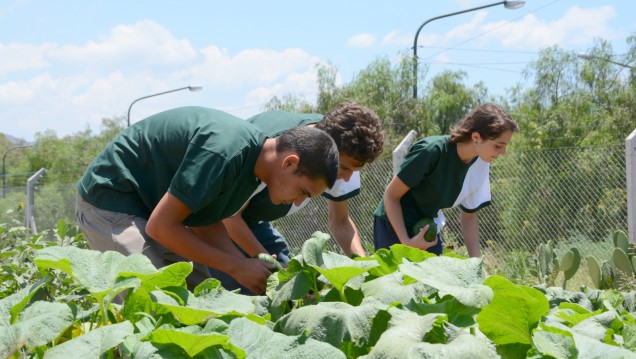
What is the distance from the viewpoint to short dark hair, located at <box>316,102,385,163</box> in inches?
129

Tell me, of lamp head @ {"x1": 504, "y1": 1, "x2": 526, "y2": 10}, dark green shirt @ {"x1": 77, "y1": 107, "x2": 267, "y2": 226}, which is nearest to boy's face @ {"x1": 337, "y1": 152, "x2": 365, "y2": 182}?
dark green shirt @ {"x1": 77, "y1": 107, "x2": 267, "y2": 226}

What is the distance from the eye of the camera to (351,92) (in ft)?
61.1

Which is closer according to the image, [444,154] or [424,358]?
[424,358]

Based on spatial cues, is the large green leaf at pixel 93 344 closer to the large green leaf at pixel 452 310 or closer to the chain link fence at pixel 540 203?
the large green leaf at pixel 452 310

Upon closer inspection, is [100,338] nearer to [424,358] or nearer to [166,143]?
[424,358]

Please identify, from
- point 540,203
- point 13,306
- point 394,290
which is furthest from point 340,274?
point 540,203

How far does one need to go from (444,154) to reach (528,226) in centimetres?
491

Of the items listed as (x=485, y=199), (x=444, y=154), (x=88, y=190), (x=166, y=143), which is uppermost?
(x=166, y=143)

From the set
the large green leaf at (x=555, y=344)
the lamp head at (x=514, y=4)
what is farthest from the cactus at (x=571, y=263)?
the lamp head at (x=514, y=4)

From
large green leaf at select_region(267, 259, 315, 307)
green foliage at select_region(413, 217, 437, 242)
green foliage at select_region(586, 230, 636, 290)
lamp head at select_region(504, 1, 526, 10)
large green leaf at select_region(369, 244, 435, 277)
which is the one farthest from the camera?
lamp head at select_region(504, 1, 526, 10)

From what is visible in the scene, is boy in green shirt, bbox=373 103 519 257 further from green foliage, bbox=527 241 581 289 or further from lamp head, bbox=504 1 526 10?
lamp head, bbox=504 1 526 10

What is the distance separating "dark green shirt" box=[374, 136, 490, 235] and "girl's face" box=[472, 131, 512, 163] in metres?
0.13

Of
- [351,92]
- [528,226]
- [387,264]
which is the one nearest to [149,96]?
[351,92]

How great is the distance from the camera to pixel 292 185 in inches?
100
